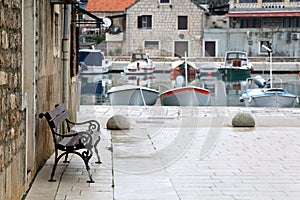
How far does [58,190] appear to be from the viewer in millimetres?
6781

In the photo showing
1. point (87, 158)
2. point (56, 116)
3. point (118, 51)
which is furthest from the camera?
point (118, 51)

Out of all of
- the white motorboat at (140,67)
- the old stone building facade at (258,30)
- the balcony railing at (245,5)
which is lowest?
the white motorboat at (140,67)

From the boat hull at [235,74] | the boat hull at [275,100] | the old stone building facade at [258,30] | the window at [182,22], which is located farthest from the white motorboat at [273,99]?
the window at [182,22]

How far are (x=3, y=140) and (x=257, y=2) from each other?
51552 millimetres

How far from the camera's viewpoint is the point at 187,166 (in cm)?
859

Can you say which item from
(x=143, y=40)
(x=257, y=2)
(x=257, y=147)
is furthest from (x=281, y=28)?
(x=257, y=147)

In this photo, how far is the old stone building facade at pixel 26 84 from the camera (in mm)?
5215

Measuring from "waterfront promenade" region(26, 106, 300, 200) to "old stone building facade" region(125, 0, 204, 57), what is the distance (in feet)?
130

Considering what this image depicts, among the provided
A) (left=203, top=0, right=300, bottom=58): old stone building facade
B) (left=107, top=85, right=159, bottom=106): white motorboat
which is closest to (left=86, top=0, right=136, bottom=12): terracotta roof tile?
(left=203, top=0, right=300, bottom=58): old stone building facade

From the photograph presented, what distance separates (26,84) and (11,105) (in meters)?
1.38

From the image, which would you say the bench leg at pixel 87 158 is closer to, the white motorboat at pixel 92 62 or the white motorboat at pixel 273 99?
the white motorboat at pixel 273 99

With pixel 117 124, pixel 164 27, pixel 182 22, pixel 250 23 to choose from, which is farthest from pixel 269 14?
pixel 117 124

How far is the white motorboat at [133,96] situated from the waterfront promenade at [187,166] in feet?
29.9

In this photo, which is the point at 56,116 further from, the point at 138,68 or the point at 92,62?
the point at 92,62
